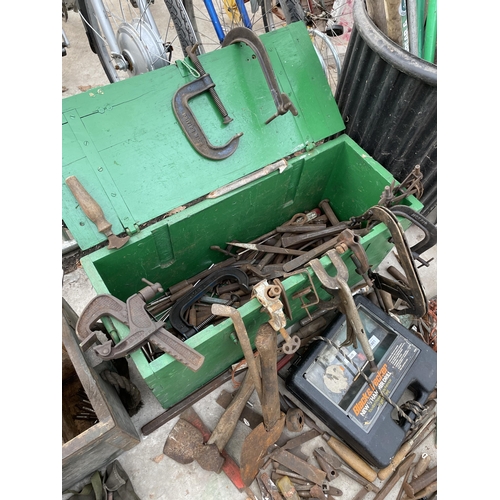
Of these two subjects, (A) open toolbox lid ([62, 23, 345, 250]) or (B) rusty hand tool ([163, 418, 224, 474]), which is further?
(B) rusty hand tool ([163, 418, 224, 474])

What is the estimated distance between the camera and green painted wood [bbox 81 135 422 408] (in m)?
1.75

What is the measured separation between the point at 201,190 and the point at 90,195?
1.90 feet

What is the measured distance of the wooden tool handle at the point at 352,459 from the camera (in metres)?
2.16

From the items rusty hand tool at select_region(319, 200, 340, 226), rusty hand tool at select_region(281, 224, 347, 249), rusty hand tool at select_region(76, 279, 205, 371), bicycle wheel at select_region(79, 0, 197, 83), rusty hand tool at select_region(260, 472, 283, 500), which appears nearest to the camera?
rusty hand tool at select_region(76, 279, 205, 371)

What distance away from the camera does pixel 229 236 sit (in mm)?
2521

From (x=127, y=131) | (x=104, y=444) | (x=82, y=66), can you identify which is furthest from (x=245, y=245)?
(x=82, y=66)

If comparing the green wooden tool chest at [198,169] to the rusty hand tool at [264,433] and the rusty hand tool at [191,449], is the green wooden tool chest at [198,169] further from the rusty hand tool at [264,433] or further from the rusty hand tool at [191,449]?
the rusty hand tool at [264,433]

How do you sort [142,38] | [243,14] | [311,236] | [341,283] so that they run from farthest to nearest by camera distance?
[243,14] < [311,236] < [142,38] < [341,283]

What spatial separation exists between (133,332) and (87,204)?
2.27 feet

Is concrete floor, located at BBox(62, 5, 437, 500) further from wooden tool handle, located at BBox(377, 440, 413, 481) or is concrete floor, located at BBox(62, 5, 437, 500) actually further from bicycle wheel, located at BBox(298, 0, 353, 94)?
bicycle wheel, located at BBox(298, 0, 353, 94)

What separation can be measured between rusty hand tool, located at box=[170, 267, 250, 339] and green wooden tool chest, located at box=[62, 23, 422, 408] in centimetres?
22

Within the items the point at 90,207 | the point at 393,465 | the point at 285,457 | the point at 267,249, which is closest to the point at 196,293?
the point at 267,249

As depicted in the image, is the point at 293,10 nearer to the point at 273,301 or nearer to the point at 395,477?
the point at 273,301

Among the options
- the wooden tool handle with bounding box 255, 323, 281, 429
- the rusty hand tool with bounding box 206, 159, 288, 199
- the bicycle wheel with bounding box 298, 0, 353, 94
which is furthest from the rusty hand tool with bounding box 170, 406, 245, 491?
the bicycle wheel with bounding box 298, 0, 353, 94
